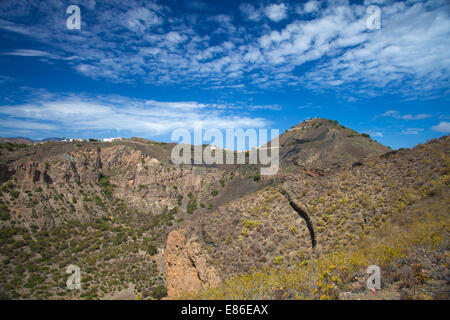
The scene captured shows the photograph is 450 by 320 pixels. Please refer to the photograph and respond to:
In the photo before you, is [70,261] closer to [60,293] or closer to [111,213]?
[60,293]

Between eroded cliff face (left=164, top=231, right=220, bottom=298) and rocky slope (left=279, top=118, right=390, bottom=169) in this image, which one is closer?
eroded cliff face (left=164, top=231, right=220, bottom=298)

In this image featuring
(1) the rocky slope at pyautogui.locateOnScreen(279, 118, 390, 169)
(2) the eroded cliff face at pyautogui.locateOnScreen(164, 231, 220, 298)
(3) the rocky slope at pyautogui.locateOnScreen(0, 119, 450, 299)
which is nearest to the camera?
(2) the eroded cliff face at pyautogui.locateOnScreen(164, 231, 220, 298)

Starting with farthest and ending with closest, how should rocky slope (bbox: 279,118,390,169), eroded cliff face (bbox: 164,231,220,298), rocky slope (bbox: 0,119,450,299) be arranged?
rocky slope (bbox: 279,118,390,169) → rocky slope (bbox: 0,119,450,299) → eroded cliff face (bbox: 164,231,220,298)

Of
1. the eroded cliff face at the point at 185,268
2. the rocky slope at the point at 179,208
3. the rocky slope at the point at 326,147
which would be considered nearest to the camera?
the eroded cliff face at the point at 185,268

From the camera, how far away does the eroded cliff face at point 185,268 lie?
1285 centimetres

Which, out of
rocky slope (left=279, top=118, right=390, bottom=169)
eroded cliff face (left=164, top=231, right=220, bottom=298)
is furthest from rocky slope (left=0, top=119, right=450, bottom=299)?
rocky slope (left=279, top=118, right=390, bottom=169)

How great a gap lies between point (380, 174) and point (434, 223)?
652 centimetres

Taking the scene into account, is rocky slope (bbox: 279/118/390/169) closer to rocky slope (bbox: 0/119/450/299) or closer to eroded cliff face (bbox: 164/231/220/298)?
rocky slope (bbox: 0/119/450/299)

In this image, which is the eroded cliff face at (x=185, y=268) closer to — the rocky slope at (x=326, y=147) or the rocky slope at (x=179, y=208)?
the rocky slope at (x=179, y=208)

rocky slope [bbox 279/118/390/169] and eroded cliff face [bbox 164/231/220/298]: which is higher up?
rocky slope [bbox 279/118/390/169]

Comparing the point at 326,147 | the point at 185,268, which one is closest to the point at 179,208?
the point at 326,147

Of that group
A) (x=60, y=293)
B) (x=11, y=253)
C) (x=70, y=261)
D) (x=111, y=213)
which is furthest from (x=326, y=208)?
(x=111, y=213)

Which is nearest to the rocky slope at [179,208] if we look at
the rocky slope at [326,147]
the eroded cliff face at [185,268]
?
the eroded cliff face at [185,268]

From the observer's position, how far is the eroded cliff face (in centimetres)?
1285
